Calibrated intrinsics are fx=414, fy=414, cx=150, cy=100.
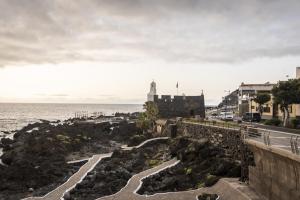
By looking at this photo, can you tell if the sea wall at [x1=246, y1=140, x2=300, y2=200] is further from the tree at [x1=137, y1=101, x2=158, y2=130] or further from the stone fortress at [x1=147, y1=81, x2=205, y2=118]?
the stone fortress at [x1=147, y1=81, x2=205, y2=118]

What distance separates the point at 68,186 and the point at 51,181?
3960 millimetres

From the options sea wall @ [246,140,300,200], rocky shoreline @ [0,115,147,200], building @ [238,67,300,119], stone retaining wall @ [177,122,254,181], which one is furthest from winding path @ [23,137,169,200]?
building @ [238,67,300,119]

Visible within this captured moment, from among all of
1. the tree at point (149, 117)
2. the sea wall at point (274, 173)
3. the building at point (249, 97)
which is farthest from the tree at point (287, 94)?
the tree at point (149, 117)

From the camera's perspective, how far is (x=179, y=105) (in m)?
69.2

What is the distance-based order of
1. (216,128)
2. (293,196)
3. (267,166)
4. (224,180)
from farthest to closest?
(216,128) < (224,180) < (267,166) < (293,196)

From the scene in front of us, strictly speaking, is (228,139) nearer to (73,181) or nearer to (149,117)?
(73,181)

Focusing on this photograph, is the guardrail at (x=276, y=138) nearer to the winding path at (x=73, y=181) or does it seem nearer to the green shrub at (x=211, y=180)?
the green shrub at (x=211, y=180)

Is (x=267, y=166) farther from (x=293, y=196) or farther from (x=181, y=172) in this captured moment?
(x=181, y=172)

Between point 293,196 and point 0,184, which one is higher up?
point 293,196

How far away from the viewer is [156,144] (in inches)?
2023

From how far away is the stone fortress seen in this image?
226 feet

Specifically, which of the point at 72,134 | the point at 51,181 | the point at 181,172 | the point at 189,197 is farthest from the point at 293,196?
the point at 72,134

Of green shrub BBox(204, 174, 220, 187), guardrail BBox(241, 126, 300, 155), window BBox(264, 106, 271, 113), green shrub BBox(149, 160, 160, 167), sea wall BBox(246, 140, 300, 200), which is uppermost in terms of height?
window BBox(264, 106, 271, 113)

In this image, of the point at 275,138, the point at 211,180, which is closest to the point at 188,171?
the point at 211,180
